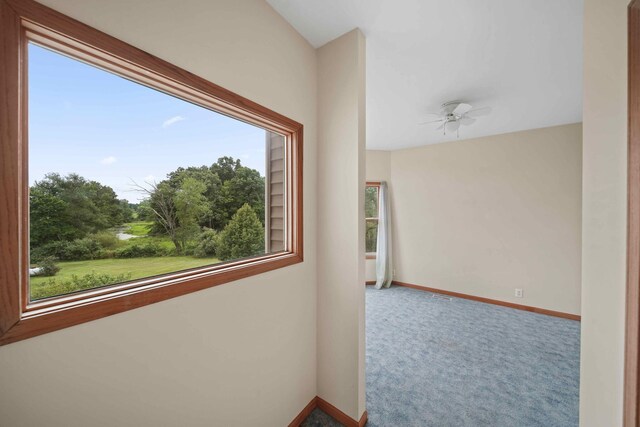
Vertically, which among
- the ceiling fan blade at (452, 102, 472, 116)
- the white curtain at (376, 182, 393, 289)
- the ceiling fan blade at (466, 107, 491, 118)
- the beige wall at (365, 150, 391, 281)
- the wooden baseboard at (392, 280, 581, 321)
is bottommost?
the wooden baseboard at (392, 280, 581, 321)

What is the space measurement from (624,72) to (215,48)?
5.31 feet

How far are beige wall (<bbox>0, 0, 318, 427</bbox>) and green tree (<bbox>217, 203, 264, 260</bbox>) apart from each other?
0.19m

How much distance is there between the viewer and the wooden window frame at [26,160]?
23.1 inches

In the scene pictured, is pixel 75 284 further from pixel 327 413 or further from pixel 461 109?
pixel 461 109

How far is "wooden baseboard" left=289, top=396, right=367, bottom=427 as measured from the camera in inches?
60.8

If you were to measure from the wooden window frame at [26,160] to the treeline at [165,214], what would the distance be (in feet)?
0.23

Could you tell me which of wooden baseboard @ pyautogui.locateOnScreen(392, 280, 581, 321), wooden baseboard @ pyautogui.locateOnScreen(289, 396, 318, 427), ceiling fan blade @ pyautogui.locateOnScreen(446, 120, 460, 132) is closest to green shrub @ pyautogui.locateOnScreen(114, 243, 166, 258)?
wooden baseboard @ pyautogui.locateOnScreen(289, 396, 318, 427)

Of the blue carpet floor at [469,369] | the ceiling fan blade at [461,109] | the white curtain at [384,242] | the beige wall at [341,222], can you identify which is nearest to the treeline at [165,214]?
the beige wall at [341,222]

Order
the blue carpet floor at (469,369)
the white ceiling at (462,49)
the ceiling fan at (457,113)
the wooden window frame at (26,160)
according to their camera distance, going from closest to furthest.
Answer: the wooden window frame at (26,160) < the white ceiling at (462,49) < the blue carpet floor at (469,369) < the ceiling fan at (457,113)

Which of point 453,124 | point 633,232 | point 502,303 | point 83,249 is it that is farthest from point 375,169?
point 83,249

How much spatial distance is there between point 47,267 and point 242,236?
76 cm

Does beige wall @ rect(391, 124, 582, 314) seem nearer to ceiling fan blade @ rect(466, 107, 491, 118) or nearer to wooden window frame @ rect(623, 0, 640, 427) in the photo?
ceiling fan blade @ rect(466, 107, 491, 118)

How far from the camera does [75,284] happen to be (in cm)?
76

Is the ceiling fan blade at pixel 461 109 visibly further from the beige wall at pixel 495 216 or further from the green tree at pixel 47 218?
the green tree at pixel 47 218
